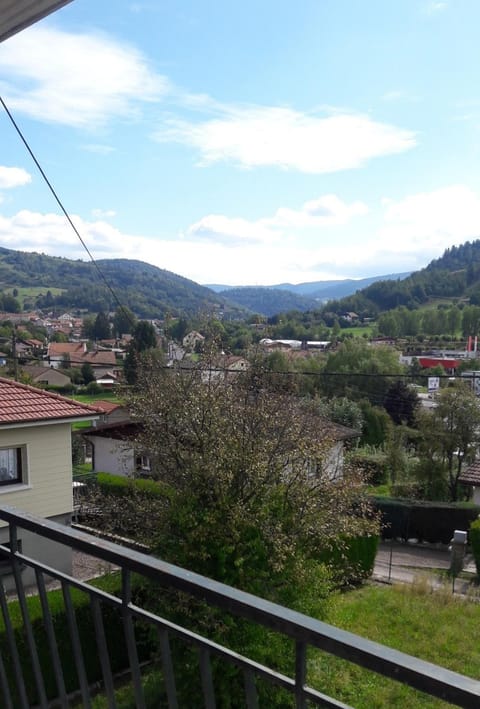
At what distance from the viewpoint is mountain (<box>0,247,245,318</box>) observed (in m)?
40.0

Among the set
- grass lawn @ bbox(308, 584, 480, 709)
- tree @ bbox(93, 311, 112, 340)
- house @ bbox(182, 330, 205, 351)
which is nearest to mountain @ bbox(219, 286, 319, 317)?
tree @ bbox(93, 311, 112, 340)

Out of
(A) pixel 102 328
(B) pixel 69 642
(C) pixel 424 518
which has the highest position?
(A) pixel 102 328

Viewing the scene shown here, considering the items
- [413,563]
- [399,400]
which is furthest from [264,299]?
[413,563]

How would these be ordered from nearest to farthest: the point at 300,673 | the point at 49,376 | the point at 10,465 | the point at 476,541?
the point at 300,673 → the point at 10,465 → the point at 476,541 → the point at 49,376

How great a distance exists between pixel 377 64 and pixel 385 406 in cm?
2645

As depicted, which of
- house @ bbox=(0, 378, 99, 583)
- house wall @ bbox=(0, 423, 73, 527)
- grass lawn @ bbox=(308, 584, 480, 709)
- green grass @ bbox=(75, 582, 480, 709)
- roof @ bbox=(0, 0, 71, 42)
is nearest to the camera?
roof @ bbox=(0, 0, 71, 42)

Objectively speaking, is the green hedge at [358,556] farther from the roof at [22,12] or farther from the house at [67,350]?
the house at [67,350]

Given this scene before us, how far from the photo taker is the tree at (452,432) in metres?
19.5

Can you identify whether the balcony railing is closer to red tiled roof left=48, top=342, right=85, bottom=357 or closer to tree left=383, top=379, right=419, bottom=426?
tree left=383, top=379, right=419, bottom=426

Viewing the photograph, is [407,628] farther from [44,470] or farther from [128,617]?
[128,617]

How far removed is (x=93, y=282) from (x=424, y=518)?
45592mm

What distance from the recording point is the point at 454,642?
26.7 ft

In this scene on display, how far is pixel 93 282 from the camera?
55.6m

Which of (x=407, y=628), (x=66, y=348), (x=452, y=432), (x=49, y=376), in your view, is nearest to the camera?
(x=407, y=628)
